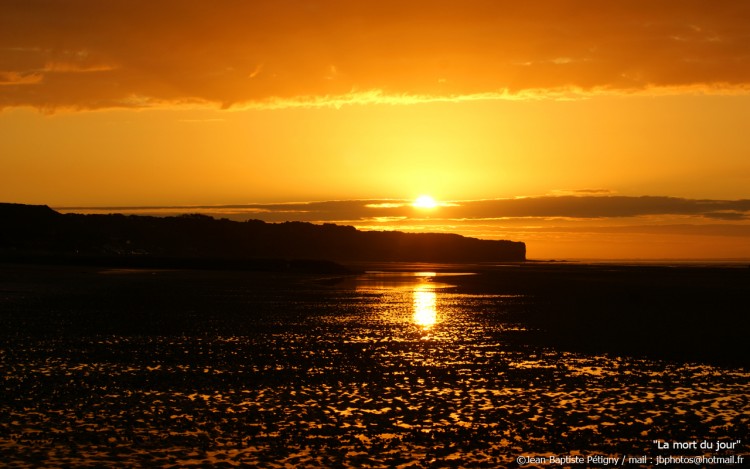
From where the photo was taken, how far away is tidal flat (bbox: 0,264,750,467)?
50.4ft

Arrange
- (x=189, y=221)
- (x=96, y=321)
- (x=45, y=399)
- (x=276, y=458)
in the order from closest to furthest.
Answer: (x=276, y=458) < (x=45, y=399) < (x=96, y=321) < (x=189, y=221)

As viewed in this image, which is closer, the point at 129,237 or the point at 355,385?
the point at 355,385

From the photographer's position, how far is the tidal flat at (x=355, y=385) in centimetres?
1537

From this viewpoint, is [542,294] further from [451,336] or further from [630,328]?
[451,336]

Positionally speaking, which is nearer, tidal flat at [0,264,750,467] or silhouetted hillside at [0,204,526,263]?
tidal flat at [0,264,750,467]

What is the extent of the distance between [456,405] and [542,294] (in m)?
46.1

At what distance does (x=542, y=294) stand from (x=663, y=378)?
133 ft

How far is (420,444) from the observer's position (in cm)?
1569

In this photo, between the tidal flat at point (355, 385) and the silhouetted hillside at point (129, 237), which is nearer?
the tidal flat at point (355, 385)

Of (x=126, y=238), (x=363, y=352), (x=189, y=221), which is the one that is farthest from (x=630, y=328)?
(x=189, y=221)

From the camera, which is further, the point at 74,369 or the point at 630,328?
the point at 630,328

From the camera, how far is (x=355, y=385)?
21.8 meters

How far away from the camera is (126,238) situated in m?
173

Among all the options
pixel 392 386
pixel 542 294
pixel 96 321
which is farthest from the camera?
pixel 542 294
